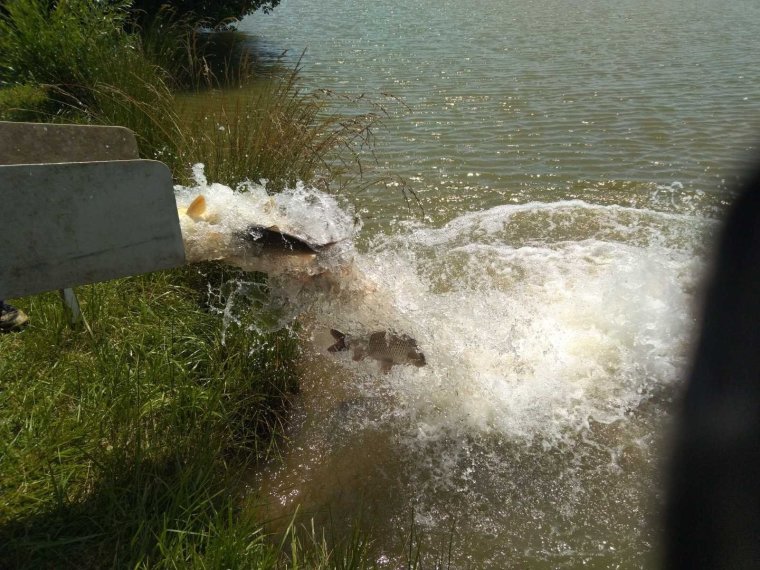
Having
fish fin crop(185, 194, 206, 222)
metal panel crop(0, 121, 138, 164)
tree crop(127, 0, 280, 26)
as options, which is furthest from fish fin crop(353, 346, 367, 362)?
tree crop(127, 0, 280, 26)

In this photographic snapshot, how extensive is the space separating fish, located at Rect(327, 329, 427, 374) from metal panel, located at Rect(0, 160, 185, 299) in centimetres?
172

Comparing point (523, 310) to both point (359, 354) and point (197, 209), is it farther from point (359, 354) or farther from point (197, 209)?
point (197, 209)

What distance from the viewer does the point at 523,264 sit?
4.96m

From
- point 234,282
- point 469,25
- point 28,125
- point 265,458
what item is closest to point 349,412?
point 265,458

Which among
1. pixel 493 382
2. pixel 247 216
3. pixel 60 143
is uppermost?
pixel 60 143

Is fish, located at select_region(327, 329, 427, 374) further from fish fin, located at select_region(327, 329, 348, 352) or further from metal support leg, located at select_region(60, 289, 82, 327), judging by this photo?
metal support leg, located at select_region(60, 289, 82, 327)

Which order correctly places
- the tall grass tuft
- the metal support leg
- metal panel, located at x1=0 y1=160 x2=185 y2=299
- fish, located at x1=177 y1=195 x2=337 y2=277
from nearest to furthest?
metal panel, located at x1=0 y1=160 x2=185 y2=299 < the metal support leg < fish, located at x1=177 y1=195 x2=337 y2=277 < the tall grass tuft

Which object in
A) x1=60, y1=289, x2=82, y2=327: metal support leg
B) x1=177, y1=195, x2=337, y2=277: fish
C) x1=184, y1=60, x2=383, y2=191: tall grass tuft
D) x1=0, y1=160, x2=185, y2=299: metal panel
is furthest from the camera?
x1=184, y1=60, x2=383, y2=191: tall grass tuft

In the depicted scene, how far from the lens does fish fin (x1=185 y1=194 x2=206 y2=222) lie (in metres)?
3.25

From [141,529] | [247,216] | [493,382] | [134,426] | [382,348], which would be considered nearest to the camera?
[141,529]

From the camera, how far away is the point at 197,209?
128 inches

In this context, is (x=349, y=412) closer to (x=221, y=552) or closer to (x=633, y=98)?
(x=221, y=552)

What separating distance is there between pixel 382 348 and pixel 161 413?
4.86ft

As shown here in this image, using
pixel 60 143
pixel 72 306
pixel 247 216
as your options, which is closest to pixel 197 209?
pixel 247 216
